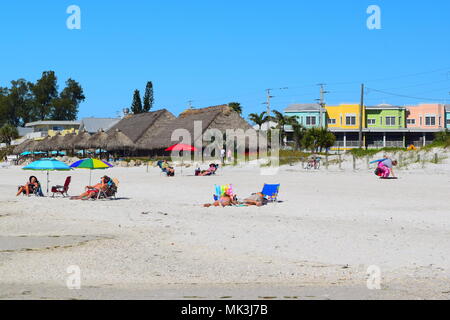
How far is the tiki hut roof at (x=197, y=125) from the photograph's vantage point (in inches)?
2053

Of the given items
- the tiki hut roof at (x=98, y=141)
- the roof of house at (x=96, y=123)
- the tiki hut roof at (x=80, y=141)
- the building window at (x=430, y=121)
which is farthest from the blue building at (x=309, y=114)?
the roof of house at (x=96, y=123)

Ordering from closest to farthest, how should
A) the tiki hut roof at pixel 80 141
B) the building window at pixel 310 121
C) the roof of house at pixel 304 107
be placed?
the tiki hut roof at pixel 80 141
the building window at pixel 310 121
the roof of house at pixel 304 107

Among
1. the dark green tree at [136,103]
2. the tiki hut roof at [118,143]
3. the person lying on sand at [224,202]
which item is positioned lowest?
the person lying on sand at [224,202]

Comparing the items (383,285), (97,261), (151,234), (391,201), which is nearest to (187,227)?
(151,234)

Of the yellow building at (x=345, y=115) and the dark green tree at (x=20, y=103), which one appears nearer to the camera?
the yellow building at (x=345, y=115)

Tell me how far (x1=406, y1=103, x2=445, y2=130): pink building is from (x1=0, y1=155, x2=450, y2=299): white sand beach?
4993 cm

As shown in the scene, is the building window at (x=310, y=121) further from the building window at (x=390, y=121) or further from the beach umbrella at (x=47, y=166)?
the beach umbrella at (x=47, y=166)

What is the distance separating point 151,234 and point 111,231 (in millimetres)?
854

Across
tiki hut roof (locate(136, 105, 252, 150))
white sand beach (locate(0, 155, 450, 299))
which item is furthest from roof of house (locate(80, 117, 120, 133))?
white sand beach (locate(0, 155, 450, 299))

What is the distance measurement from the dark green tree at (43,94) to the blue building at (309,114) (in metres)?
60.6

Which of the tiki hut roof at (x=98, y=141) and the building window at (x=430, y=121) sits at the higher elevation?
the building window at (x=430, y=121)

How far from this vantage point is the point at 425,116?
6331 centimetres

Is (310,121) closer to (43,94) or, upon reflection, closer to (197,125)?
(197,125)
